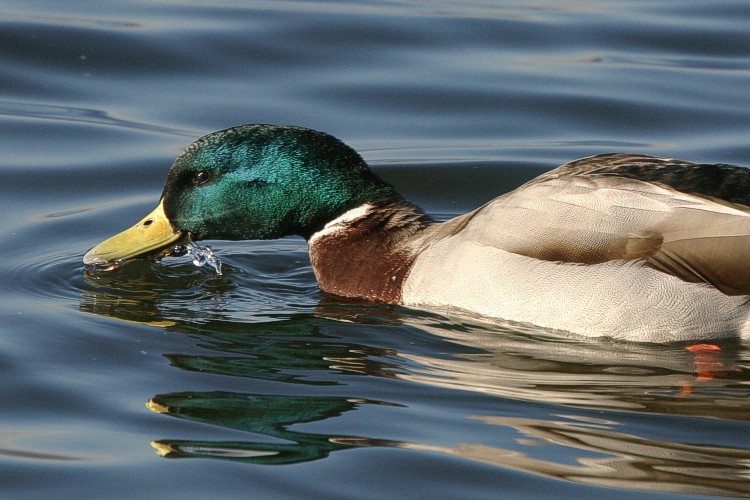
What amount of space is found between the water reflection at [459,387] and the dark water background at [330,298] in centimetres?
2

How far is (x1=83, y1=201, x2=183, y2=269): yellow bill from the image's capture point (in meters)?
7.43

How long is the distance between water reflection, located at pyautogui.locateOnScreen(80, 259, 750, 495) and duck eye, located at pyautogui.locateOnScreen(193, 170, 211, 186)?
0.62m

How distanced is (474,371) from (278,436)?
113 centimetres

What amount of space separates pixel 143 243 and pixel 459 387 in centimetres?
225

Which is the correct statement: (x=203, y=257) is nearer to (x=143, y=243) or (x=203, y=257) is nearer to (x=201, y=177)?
(x=143, y=243)

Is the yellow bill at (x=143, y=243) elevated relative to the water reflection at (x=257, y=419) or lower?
elevated

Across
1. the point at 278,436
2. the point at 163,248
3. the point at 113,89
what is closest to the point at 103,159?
the point at 113,89

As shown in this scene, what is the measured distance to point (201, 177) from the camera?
7262mm

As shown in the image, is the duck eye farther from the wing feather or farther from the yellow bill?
the wing feather

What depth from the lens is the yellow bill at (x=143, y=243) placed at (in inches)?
292

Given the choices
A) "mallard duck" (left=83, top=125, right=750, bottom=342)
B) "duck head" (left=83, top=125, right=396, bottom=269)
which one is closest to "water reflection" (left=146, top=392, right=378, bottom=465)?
"mallard duck" (left=83, top=125, right=750, bottom=342)

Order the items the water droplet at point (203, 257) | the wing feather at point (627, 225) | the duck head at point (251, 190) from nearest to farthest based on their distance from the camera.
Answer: the wing feather at point (627, 225)
the duck head at point (251, 190)
the water droplet at point (203, 257)

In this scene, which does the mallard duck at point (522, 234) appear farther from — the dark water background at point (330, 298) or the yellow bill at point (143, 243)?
the dark water background at point (330, 298)

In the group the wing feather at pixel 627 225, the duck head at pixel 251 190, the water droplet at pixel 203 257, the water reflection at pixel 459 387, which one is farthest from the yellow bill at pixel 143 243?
the wing feather at pixel 627 225
